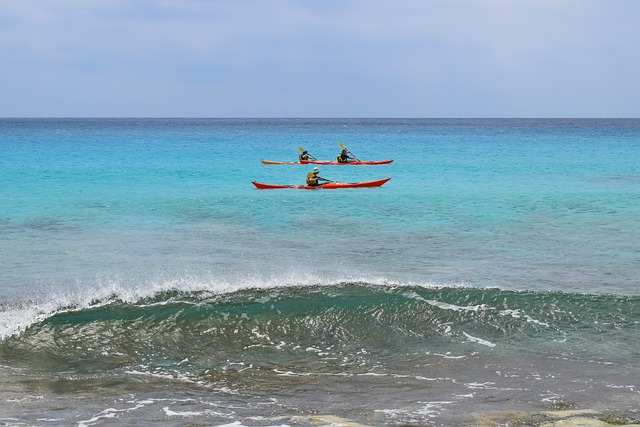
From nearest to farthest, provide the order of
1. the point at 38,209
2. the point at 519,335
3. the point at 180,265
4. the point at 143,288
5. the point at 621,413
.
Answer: the point at 621,413, the point at 519,335, the point at 143,288, the point at 180,265, the point at 38,209

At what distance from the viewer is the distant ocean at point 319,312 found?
10.3m

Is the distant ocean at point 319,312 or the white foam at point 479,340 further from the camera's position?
the white foam at point 479,340

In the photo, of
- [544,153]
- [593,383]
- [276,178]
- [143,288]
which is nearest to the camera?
[593,383]

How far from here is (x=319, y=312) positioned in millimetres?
15062

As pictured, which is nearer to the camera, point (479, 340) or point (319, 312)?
point (479, 340)

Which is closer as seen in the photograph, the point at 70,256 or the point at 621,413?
the point at 621,413

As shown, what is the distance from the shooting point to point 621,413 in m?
9.62

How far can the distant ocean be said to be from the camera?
1033 cm

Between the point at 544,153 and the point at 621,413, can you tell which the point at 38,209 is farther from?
the point at 544,153

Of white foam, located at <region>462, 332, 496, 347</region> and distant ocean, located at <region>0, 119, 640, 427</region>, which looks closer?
distant ocean, located at <region>0, 119, 640, 427</region>

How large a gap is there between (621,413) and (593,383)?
1.48m

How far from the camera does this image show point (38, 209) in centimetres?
2922

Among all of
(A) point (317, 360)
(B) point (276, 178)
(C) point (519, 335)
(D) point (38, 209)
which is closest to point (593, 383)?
(C) point (519, 335)

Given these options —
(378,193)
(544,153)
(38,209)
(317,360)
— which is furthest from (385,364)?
(544,153)
